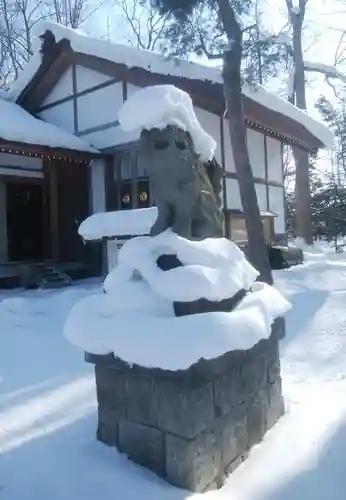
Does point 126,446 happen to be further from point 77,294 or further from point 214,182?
point 77,294

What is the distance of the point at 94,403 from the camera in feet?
10.9

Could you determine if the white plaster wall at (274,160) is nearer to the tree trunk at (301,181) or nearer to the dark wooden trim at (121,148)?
the tree trunk at (301,181)

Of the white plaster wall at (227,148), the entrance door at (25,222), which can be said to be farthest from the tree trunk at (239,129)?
the entrance door at (25,222)

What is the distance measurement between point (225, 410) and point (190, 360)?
50cm

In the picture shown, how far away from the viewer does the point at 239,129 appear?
7.64m

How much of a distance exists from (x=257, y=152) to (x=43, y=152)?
5225 mm

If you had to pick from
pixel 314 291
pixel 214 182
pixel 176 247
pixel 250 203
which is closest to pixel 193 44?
pixel 250 203

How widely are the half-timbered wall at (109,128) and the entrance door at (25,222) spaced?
1.52 meters

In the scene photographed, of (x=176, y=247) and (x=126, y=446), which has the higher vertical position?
(x=176, y=247)

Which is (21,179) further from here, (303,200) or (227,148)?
(303,200)

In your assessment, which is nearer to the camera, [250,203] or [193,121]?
[193,121]

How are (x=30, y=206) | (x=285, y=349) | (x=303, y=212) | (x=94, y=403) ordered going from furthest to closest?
1. (x=303, y=212)
2. (x=30, y=206)
3. (x=285, y=349)
4. (x=94, y=403)

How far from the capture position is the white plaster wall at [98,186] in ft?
35.9

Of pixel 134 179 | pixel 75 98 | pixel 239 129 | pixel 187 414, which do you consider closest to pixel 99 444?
pixel 187 414
